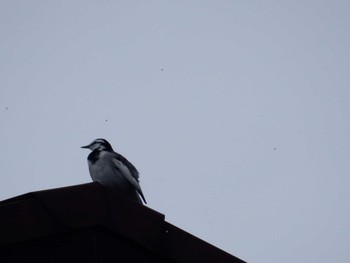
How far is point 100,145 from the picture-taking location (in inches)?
320

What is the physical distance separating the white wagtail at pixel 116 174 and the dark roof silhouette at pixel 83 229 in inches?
115

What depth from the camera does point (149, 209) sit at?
140 inches

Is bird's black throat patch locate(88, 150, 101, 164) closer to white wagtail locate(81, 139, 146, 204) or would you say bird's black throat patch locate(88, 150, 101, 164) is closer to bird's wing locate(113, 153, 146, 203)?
white wagtail locate(81, 139, 146, 204)

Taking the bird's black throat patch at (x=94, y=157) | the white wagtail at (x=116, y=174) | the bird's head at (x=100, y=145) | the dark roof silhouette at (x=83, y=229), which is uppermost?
the bird's head at (x=100, y=145)

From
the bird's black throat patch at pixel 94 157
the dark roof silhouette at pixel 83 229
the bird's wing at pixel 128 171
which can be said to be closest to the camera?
the dark roof silhouette at pixel 83 229

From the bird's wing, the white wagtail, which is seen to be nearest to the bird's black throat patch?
the white wagtail

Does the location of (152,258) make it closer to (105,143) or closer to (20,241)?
(20,241)

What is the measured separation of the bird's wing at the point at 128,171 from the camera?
21.3 ft

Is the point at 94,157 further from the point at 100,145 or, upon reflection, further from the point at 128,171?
the point at 100,145

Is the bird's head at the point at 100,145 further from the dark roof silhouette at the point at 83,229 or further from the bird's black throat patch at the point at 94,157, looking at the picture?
the dark roof silhouette at the point at 83,229

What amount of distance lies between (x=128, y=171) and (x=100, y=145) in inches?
61.6

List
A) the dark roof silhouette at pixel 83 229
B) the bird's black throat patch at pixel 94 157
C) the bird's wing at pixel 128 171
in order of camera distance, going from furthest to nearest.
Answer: the bird's black throat patch at pixel 94 157 → the bird's wing at pixel 128 171 → the dark roof silhouette at pixel 83 229

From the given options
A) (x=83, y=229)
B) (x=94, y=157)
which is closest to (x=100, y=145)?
(x=94, y=157)

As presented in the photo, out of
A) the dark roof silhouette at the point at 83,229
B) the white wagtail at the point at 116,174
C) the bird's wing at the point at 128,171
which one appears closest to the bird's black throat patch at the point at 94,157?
the white wagtail at the point at 116,174
